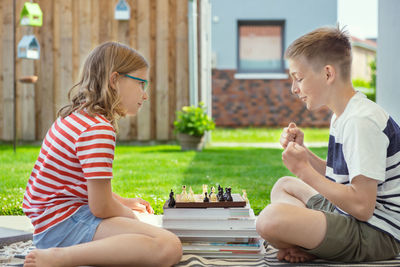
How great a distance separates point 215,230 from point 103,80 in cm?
68

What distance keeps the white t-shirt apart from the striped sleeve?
0.80m

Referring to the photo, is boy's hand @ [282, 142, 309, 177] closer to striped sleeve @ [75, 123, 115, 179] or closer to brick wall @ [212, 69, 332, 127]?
striped sleeve @ [75, 123, 115, 179]

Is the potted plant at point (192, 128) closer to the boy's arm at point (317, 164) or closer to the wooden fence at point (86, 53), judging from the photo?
the wooden fence at point (86, 53)

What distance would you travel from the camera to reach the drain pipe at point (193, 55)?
6.46m

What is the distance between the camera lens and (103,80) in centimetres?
186

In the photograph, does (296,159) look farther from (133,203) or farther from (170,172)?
(170,172)

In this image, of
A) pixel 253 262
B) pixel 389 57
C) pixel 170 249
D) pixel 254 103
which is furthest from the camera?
pixel 254 103

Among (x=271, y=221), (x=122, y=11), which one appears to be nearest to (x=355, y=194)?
(x=271, y=221)

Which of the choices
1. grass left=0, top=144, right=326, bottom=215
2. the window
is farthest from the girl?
the window

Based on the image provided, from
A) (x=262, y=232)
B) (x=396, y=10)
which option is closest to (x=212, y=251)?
(x=262, y=232)

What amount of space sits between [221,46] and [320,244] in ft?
32.8

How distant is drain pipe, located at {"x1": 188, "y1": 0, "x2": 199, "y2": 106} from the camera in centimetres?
646

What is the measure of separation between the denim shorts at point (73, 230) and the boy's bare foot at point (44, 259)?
0.11 meters

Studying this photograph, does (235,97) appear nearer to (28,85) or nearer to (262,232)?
(28,85)
